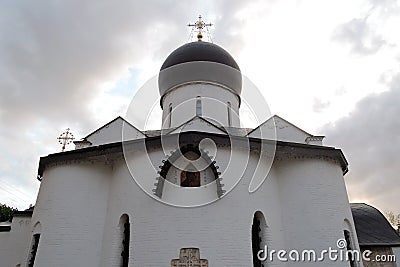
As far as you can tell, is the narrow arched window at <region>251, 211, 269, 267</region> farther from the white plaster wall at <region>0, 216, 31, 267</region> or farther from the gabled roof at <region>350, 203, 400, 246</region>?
the white plaster wall at <region>0, 216, 31, 267</region>

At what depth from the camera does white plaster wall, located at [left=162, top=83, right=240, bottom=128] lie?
11.7m

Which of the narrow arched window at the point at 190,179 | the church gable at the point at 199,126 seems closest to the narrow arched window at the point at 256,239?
the narrow arched window at the point at 190,179

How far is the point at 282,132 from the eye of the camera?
1078 centimetres

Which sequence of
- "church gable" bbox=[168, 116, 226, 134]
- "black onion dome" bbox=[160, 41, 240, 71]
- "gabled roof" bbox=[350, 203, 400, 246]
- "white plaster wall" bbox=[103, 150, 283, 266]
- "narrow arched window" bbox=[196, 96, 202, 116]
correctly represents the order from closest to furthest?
"white plaster wall" bbox=[103, 150, 283, 266] < "church gable" bbox=[168, 116, 226, 134] < "gabled roof" bbox=[350, 203, 400, 246] < "narrow arched window" bbox=[196, 96, 202, 116] < "black onion dome" bbox=[160, 41, 240, 71]

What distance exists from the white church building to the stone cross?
20mm

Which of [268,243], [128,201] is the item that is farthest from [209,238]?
[128,201]

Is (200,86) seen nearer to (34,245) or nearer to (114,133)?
(114,133)

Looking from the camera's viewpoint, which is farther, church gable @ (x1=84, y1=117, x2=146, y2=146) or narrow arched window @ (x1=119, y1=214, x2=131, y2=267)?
church gable @ (x1=84, y1=117, x2=146, y2=146)

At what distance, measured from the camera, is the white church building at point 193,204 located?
7.15 metres

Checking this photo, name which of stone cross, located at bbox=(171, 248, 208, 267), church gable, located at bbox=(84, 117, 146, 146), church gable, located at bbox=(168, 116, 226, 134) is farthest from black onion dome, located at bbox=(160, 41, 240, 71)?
stone cross, located at bbox=(171, 248, 208, 267)

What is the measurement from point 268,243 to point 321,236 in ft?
4.43

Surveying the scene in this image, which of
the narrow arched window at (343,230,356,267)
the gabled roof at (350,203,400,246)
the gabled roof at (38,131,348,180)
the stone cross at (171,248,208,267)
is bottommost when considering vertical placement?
the stone cross at (171,248,208,267)

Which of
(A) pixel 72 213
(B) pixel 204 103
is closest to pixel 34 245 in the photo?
(A) pixel 72 213

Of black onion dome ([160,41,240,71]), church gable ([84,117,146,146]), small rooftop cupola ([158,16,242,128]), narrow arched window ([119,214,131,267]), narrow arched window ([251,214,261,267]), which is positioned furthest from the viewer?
black onion dome ([160,41,240,71])
